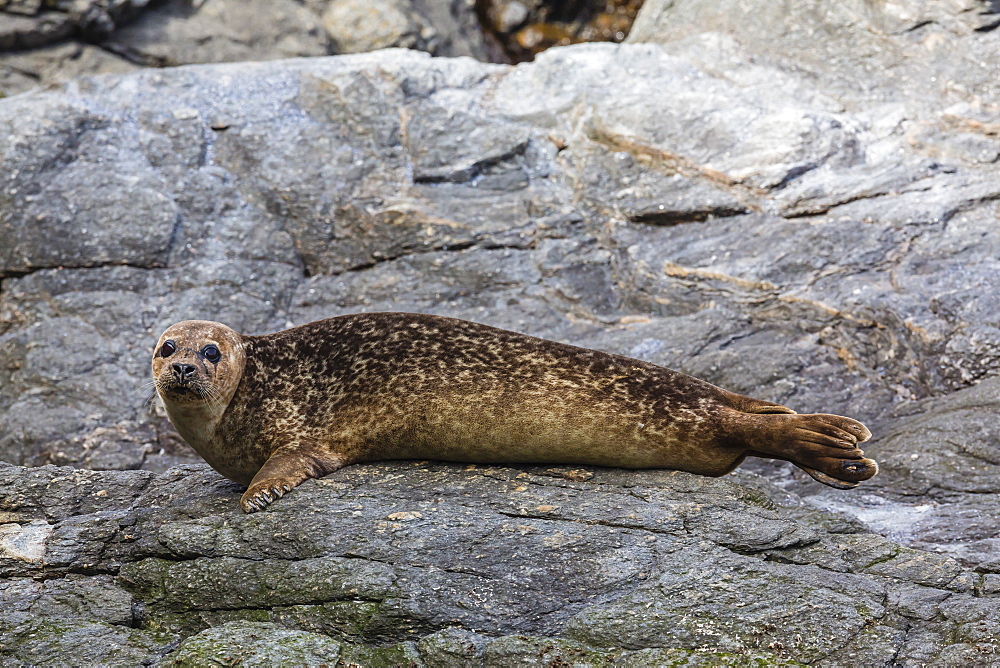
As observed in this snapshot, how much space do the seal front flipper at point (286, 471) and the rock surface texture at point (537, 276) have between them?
87 mm

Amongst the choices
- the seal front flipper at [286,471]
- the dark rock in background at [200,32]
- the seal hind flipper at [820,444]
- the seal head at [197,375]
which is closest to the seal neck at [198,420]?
the seal head at [197,375]

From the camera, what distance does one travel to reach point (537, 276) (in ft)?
26.5

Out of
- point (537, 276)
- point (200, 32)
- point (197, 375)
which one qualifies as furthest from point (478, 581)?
point (200, 32)

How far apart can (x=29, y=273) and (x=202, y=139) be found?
1637 mm

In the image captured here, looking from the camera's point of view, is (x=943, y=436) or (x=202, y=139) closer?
(x=943, y=436)

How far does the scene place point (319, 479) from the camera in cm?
505

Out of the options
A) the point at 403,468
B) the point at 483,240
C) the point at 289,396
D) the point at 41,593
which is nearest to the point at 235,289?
the point at 483,240

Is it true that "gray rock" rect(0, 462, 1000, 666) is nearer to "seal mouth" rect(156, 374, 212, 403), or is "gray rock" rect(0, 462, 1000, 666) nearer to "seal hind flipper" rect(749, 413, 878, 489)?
"seal hind flipper" rect(749, 413, 878, 489)

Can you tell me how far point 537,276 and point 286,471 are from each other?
348 cm

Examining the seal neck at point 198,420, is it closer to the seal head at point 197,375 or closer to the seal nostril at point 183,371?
the seal head at point 197,375

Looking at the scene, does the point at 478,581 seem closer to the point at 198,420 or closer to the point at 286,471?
the point at 286,471

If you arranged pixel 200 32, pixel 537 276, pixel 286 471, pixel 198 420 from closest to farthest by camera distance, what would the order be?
pixel 286 471 < pixel 198 420 < pixel 537 276 < pixel 200 32

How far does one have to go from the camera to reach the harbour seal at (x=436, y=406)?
5062mm

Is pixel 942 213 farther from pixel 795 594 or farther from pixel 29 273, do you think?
pixel 29 273
